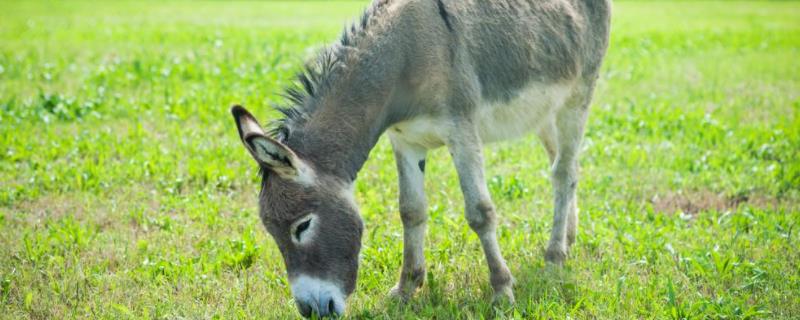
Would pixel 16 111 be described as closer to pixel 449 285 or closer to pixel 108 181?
pixel 108 181

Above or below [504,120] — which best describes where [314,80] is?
above

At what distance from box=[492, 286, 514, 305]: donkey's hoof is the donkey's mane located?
5.73 feet

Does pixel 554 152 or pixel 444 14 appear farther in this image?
pixel 554 152

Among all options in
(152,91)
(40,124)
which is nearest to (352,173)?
(40,124)

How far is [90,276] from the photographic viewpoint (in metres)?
5.44

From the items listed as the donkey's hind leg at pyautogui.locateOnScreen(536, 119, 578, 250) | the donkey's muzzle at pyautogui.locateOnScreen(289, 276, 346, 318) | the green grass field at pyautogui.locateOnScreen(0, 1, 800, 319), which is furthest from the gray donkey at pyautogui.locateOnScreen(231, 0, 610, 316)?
the green grass field at pyautogui.locateOnScreen(0, 1, 800, 319)

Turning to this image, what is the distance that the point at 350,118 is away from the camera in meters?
4.57

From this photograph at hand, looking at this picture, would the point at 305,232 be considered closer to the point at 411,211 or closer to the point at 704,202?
the point at 411,211

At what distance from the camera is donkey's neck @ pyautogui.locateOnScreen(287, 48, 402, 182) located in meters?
4.48

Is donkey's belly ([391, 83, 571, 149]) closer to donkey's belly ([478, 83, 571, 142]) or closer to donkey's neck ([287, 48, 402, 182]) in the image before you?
donkey's belly ([478, 83, 571, 142])

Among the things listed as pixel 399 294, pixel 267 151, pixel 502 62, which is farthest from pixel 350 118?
pixel 399 294

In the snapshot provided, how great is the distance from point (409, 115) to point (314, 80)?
2.08 ft

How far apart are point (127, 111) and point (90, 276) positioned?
16.0ft

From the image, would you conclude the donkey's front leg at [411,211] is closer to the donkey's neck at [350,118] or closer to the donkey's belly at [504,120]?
the donkey's belly at [504,120]
